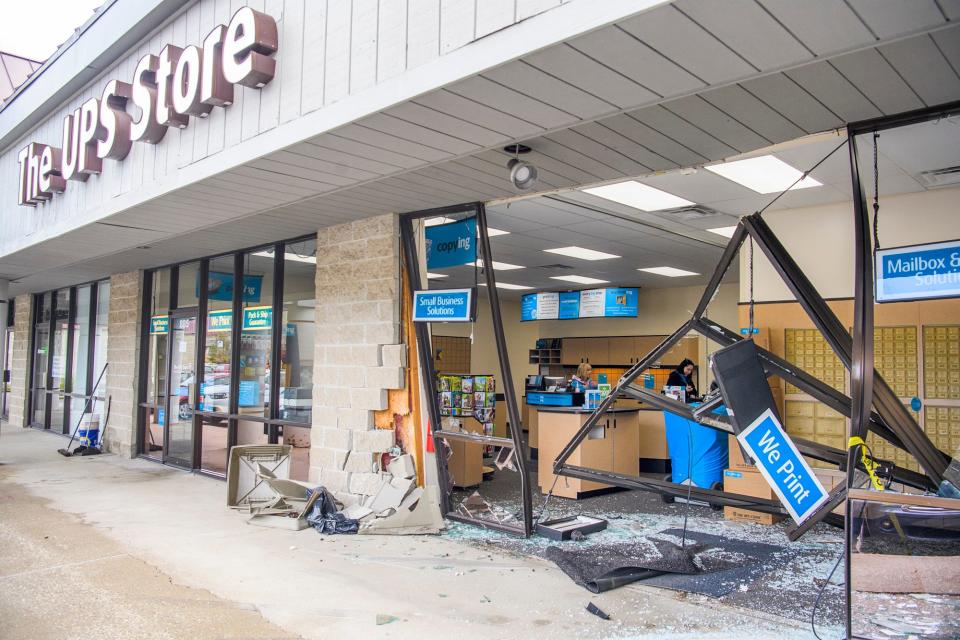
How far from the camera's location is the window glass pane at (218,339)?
811 centimetres

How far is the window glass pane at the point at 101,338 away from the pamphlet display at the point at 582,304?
7.31m

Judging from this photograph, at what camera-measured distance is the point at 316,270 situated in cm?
667

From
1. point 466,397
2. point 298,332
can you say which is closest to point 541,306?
point 466,397

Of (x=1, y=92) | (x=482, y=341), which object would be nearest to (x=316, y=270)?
(x=482, y=341)

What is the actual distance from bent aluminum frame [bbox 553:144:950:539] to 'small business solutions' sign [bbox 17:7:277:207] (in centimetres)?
306

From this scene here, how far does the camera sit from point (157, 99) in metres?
5.53

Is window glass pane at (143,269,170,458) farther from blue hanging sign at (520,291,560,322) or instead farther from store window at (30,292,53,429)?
blue hanging sign at (520,291,560,322)

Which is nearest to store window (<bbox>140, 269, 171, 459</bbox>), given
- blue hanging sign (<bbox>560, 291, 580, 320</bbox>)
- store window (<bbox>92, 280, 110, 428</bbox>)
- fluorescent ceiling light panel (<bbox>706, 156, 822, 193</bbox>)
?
store window (<bbox>92, 280, 110, 428</bbox>)

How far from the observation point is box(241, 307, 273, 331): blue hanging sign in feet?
24.4

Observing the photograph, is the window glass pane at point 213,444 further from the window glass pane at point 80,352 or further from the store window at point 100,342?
the window glass pane at point 80,352

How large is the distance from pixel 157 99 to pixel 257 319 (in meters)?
2.76

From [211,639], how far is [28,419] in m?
12.4

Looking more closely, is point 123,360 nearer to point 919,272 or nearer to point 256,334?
point 256,334

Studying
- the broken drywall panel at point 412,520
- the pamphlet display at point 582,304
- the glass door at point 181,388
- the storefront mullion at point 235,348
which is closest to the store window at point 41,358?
the glass door at point 181,388
